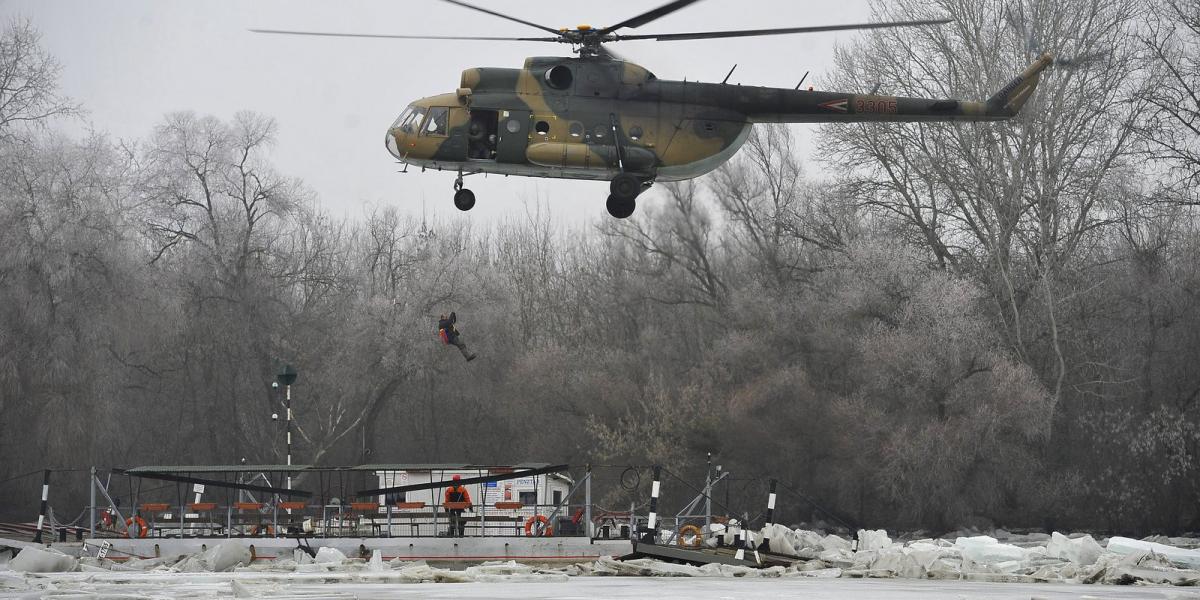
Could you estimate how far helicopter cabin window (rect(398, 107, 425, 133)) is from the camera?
93.6 ft

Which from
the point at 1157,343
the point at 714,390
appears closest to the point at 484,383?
the point at 714,390

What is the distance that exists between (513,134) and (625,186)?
237cm

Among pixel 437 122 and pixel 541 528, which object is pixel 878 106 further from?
pixel 541 528

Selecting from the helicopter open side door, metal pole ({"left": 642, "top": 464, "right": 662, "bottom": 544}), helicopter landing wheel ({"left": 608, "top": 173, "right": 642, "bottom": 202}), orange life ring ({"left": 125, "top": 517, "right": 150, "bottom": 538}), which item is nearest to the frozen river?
metal pole ({"left": 642, "top": 464, "right": 662, "bottom": 544})

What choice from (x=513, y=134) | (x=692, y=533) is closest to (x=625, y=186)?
(x=513, y=134)

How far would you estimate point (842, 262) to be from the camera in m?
49.7

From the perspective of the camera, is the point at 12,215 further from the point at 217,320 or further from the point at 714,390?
the point at 714,390

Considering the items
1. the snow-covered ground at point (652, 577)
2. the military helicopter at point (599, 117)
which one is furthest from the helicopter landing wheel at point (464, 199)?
the snow-covered ground at point (652, 577)

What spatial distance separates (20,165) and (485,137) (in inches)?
1002

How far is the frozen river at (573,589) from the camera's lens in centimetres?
1512

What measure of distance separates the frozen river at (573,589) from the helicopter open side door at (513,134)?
1019 centimetres

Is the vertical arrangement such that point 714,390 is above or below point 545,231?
below

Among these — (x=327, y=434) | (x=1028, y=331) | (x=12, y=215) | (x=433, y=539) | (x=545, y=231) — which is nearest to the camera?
(x=433, y=539)

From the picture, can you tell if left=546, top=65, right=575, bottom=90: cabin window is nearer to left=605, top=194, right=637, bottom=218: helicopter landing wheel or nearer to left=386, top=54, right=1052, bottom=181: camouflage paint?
left=386, top=54, right=1052, bottom=181: camouflage paint
